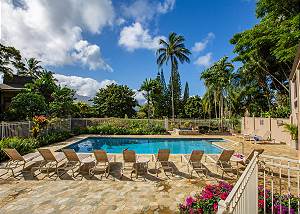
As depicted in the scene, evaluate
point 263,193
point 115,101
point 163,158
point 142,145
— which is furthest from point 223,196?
point 115,101

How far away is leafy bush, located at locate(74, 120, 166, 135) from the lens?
2084 cm

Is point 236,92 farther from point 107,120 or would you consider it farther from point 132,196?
point 132,196

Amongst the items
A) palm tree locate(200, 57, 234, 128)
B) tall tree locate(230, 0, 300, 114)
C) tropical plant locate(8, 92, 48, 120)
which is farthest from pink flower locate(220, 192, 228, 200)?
palm tree locate(200, 57, 234, 128)

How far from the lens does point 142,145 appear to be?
17.0 m

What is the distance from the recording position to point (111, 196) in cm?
539

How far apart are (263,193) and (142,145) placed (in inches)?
509

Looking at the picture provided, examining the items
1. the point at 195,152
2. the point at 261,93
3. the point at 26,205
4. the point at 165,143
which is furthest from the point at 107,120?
the point at 261,93

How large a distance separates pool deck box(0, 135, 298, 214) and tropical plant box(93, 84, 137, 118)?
2966 cm

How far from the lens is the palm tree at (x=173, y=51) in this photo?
2884 cm

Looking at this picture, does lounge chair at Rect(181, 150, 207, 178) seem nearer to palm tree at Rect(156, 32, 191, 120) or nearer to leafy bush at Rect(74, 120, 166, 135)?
leafy bush at Rect(74, 120, 166, 135)

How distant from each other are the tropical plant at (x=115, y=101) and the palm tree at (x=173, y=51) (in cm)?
1154

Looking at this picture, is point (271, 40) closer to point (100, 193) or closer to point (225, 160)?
point (225, 160)

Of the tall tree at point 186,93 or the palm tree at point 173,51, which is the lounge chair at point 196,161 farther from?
the tall tree at point 186,93

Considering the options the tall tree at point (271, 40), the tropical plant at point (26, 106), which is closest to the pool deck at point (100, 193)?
the tall tree at point (271, 40)
